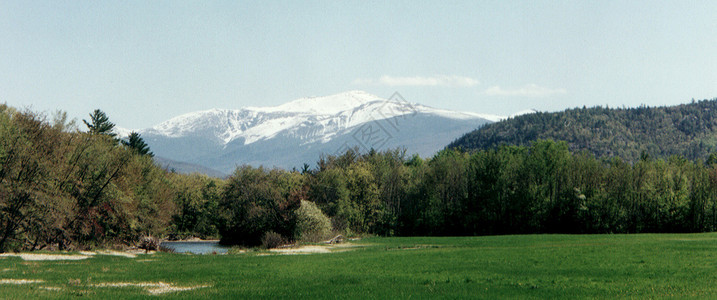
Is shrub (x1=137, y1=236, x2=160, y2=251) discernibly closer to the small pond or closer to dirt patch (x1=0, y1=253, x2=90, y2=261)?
→ the small pond

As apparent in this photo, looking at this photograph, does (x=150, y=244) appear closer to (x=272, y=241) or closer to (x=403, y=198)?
(x=272, y=241)

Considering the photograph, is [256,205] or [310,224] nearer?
[310,224]

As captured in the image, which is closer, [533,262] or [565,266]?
[565,266]

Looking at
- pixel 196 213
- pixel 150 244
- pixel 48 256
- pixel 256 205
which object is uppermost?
pixel 256 205

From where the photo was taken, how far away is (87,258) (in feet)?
148

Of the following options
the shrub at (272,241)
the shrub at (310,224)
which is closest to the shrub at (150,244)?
the shrub at (272,241)

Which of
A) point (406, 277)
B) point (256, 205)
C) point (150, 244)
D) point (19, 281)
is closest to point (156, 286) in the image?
point (19, 281)

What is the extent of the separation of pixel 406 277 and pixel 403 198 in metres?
78.9

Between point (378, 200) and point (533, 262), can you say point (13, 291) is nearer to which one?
point (533, 262)

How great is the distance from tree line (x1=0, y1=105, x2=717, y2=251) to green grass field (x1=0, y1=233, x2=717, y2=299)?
1316 inches

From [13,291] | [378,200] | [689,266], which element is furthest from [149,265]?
[378,200]

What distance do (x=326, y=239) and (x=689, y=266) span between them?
55577 millimetres

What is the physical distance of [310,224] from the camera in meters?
84.6

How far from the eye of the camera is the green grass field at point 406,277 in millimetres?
25375
